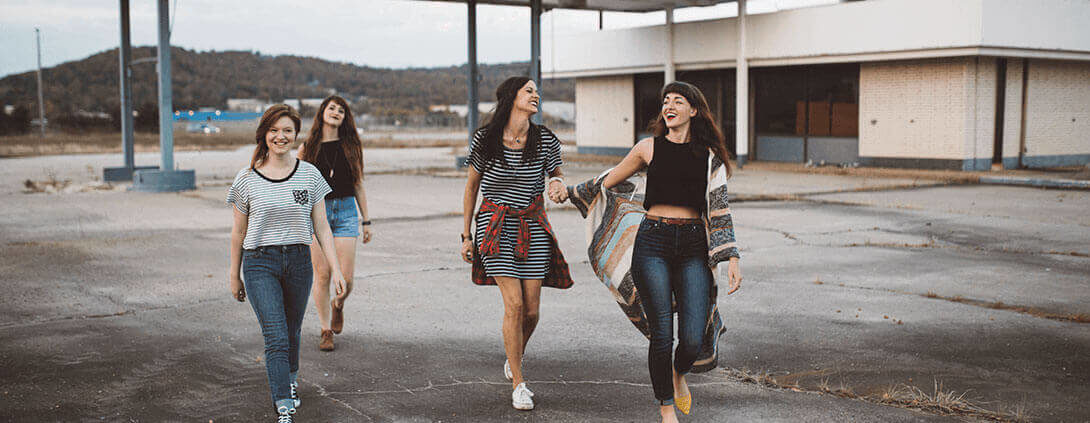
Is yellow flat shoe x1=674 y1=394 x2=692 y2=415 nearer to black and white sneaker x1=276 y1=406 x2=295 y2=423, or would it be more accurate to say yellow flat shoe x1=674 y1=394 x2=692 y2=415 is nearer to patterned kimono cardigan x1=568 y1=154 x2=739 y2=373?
patterned kimono cardigan x1=568 y1=154 x2=739 y2=373

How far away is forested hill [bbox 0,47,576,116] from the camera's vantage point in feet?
363

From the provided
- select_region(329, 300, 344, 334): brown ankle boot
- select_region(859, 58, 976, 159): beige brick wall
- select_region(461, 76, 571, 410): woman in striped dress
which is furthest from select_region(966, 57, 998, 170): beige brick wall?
select_region(461, 76, 571, 410): woman in striped dress

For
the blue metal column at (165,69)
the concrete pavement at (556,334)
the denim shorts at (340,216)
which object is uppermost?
the blue metal column at (165,69)

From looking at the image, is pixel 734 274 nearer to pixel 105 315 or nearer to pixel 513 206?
pixel 513 206

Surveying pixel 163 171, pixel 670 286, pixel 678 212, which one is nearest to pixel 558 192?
pixel 678 212

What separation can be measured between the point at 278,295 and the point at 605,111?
32.4 metres

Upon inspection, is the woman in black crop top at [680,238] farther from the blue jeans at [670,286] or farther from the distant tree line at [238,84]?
the distant tree line at [238,84]

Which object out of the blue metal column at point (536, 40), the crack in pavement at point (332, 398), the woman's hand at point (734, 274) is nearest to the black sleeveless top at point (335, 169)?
the crack in pavement at point (332, 398)

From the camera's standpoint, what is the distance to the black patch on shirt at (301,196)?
16.6ft

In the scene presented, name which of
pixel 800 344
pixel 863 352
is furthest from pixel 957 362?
pixel 800 344

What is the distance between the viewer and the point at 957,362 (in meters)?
6.19

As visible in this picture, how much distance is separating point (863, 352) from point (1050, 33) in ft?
72.4

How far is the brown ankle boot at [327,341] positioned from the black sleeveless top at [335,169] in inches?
36.9

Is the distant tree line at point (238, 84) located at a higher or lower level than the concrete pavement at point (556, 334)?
higher
